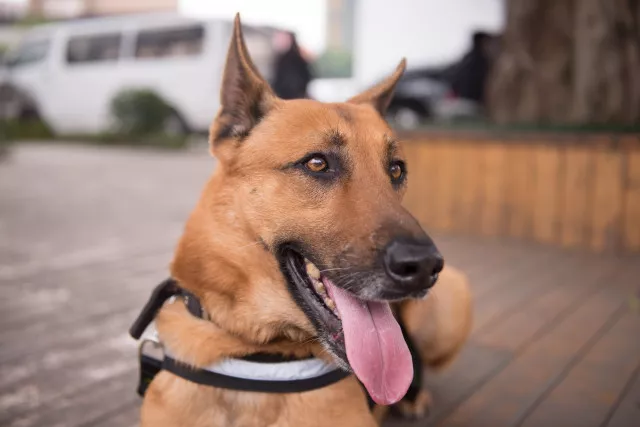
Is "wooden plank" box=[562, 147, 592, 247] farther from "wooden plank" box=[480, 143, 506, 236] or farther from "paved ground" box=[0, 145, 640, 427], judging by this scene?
"wooden plank" box=[480, 143, 506, 236]

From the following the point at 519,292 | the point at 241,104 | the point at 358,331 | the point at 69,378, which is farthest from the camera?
the point at 519,292

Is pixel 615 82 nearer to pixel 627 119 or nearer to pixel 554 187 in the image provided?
pixel 627 119

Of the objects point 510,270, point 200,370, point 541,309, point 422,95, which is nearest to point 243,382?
point 200,370

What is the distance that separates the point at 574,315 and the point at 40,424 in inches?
115

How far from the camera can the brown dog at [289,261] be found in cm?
172

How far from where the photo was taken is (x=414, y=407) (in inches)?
96.7

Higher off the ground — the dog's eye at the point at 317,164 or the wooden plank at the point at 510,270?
the dog's eye at the point at 317,164

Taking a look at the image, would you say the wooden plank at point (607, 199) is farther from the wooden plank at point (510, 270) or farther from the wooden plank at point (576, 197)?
the wooden plank at point (510, 270)

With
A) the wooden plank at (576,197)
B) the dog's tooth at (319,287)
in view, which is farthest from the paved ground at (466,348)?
the dog's tooth at (319,287)

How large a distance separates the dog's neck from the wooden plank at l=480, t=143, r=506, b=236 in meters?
4.25

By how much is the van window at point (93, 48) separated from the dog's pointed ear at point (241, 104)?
14.8 meters

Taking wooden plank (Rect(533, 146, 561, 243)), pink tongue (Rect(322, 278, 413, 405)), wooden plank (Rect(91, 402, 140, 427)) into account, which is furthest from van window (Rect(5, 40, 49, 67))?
pink tongue (Rect(322, 278, 413, 405))

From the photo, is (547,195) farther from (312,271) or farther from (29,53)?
(29,53)

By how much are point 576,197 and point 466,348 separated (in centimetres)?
282
